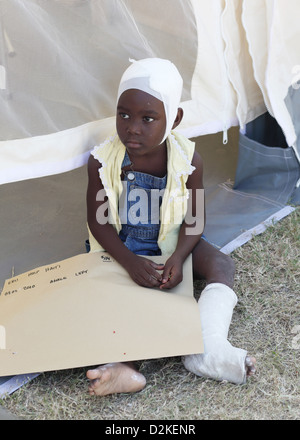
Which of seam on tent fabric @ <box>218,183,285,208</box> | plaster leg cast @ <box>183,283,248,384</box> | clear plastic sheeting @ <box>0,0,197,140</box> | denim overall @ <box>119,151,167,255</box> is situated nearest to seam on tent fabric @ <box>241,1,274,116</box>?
clear plastic sheeting @ <box>0,0,197,140</box>

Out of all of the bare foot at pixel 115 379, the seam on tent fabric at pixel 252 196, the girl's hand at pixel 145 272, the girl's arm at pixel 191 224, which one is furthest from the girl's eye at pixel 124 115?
the seam on tent fabric at pixel 252 196

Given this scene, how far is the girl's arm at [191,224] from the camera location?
1.75 m

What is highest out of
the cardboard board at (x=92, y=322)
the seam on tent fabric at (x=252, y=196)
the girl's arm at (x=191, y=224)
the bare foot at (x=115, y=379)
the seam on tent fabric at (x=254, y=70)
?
the seam on tent fabric at (x=254, y=70)

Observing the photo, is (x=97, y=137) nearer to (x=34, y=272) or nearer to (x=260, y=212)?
(x=34, y=272)

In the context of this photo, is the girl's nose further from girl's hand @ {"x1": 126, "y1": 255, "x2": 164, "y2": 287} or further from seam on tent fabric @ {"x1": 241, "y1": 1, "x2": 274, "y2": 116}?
seam on tent fabric @ {"x1": 241, "y1": 1, "x2": 274, "y2": 116}

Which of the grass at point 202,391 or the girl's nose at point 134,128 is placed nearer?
the grass at point 202,391

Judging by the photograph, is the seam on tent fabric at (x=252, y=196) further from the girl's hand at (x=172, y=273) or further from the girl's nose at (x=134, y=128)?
the girl's nose at (x=134, y=128)

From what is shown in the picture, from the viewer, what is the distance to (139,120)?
1.67 m

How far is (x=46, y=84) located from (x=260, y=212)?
41.8 inches

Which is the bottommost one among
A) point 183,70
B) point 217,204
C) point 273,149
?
point 217,204

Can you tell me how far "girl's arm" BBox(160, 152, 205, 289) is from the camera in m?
1.75

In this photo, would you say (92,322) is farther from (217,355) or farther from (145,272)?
(217,355)

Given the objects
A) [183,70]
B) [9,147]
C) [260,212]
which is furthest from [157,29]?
[260,212]

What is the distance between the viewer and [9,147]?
1614 mm
